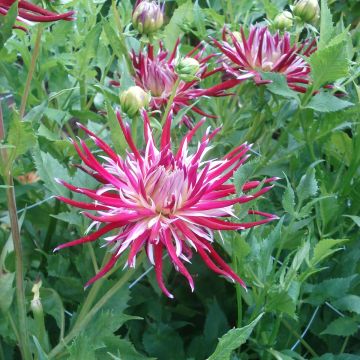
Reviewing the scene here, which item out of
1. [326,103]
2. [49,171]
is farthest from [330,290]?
[49,171]

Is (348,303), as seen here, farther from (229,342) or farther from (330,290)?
(229,342)

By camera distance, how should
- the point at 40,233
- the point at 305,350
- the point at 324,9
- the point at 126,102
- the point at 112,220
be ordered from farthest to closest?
the point at 40,233 → the point at 305,350 → the point at 324,9 → the point at 126,102 → the point at 112,220

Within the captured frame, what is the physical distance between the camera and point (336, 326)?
2.71 feet

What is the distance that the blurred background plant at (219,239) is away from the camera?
70 centimetres

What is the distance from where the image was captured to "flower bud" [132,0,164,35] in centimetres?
81

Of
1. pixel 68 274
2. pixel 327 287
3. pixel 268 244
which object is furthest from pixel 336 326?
pixel 68 274

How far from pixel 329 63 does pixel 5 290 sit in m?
0.46

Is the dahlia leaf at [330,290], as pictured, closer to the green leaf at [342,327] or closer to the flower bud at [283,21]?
the green leaf at [342,327]

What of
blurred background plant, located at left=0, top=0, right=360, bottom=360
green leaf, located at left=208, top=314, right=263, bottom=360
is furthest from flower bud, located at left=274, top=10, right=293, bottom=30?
green leaf, located at left=208, top=314, right=263, bottom=360

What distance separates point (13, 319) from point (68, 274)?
144mm

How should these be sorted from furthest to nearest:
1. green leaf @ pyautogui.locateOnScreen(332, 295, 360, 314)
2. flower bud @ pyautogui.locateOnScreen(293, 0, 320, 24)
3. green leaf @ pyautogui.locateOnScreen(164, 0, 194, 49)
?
green leaf @ pyautogui.locateOnScreen(164, 0, 194, 49) < flower bud @ pyautogui.locateOnScreen(293, 0, 320, 24) < green leaf @ pyautogui.locateOnScreen(332, 295, 360, 314)

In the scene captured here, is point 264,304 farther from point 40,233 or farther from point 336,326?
point 40,233

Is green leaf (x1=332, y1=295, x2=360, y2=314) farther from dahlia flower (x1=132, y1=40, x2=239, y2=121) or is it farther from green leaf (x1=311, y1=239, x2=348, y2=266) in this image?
dahlia flower (x1=132, y1=40, x2=239, y2=121)

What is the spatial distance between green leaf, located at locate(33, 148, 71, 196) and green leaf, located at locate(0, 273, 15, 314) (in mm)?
104
